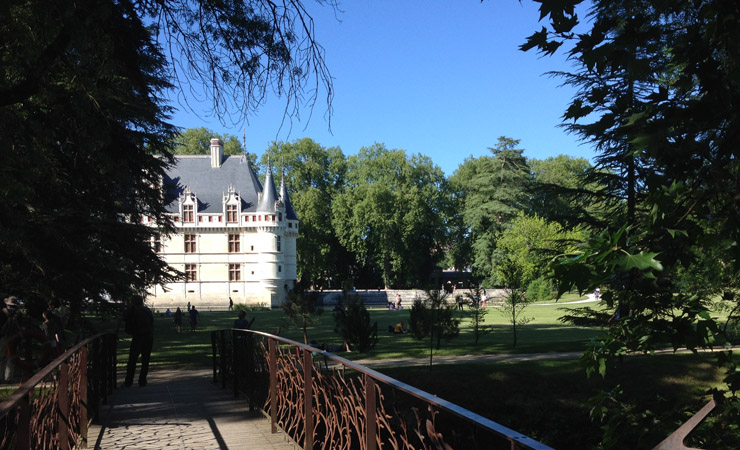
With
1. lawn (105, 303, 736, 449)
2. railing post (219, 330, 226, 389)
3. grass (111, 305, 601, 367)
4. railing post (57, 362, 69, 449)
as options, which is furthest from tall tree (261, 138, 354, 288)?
railing post (57, 362, 69, 449)

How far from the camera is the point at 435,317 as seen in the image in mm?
18922

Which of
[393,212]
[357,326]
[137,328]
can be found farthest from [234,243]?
[137,328]

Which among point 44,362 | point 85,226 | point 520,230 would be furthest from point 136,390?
point 520,230

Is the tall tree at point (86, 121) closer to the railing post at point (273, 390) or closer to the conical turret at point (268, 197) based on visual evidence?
the railing post at point (273, 390)

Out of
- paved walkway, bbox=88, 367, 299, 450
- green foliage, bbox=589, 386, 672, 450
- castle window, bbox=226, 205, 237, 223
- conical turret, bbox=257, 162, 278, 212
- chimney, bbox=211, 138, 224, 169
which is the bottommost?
paved walkway, bbox=88, 367, 299, 450

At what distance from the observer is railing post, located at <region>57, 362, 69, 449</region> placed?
17.4ft

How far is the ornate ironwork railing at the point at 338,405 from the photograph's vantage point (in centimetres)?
297

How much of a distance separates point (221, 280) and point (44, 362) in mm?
59680

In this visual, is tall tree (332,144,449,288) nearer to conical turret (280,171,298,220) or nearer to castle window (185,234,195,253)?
conical turret (280,171,298,220)

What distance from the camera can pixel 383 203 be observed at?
69.3m

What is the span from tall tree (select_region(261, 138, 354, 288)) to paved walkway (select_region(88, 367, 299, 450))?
62.6m

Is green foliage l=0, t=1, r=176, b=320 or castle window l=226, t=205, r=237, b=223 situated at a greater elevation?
castle window l=226, t=205, r=237, b=223

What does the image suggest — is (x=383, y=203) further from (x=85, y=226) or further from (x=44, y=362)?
(x=44, y=362)

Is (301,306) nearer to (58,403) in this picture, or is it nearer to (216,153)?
(58,403)
